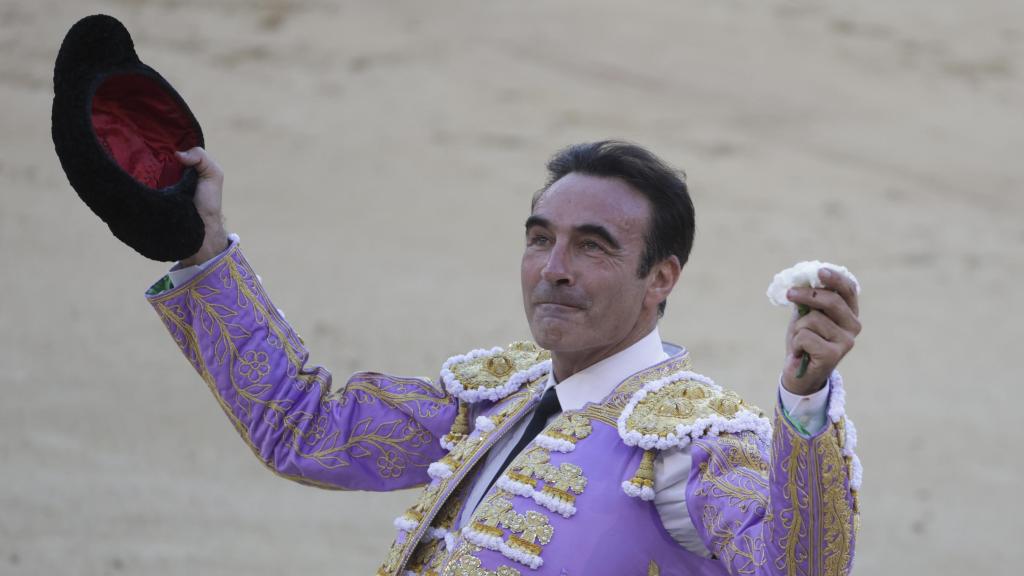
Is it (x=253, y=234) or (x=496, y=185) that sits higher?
(x=496, y=185)

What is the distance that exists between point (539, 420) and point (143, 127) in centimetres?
96

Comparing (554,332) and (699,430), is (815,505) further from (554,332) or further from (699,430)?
(554,332)

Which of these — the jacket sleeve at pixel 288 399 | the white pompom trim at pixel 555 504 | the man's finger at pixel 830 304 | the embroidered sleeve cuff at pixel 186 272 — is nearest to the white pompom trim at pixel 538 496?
the white pompom trim at pixel 555 504

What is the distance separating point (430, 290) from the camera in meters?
9.70

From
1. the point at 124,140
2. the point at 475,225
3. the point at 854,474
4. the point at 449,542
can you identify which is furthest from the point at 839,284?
the point at 475,225

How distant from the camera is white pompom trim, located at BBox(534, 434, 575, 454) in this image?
2738 mm

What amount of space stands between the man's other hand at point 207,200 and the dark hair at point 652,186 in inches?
24.8

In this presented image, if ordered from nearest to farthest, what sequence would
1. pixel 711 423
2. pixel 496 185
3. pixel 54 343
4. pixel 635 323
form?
pixel 711 423
pixel 635 323
pixel 54 343
pixel 496 185

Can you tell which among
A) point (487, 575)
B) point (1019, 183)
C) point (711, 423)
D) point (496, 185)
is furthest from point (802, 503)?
point (1019, 183)

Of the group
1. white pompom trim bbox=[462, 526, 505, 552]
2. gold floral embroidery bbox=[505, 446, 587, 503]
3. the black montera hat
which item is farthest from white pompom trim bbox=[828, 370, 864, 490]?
the black montera hat

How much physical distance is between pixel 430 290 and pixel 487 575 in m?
7.09

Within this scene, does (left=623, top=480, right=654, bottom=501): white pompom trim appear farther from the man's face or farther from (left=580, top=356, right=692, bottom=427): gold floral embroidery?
the man's face

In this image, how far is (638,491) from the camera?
2574 mm

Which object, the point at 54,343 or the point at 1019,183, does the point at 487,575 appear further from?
the point at 1019,183
